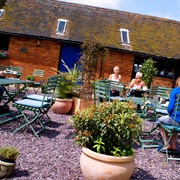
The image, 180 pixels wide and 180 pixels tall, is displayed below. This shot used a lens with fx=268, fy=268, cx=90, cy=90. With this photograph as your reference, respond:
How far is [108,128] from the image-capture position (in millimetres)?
2988

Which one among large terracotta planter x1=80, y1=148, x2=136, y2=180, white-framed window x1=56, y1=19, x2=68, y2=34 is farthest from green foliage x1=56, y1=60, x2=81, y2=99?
white-framed window x1=56, y1=19, x2=68, y2=34

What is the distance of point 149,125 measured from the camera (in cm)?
687

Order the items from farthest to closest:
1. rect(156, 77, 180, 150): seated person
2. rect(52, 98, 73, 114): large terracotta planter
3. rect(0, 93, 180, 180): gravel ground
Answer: rect(52, 98, 73, 114): large terracotta planter < rect(156, 77, 180, 150): seated person < rect(0, 93, 180, 180): gravel ground

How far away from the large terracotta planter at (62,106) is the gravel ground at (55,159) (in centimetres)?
162

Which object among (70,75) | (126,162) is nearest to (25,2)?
(70,75)

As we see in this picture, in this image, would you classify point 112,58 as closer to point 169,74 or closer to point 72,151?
point 169,74

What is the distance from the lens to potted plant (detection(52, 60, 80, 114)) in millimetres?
6906

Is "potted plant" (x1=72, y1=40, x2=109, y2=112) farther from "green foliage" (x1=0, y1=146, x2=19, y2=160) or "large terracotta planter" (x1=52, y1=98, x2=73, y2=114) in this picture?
"green foliage" (x1=0, y1=146, x2=19, y2=160)

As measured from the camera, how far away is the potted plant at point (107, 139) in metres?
2.85

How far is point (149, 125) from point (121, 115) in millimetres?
4055

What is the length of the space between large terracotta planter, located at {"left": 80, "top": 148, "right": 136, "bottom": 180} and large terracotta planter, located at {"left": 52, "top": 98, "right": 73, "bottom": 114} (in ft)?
13.2

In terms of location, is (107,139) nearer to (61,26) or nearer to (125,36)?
(61,26)

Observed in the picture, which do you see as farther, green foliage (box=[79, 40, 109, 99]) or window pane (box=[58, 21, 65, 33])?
window pane (box=[58, 21, 65, 33])

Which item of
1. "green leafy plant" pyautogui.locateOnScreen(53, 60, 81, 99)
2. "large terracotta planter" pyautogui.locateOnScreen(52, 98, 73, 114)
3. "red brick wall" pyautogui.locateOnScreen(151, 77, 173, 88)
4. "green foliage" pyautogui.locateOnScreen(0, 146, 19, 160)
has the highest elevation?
"red brick wall" pyautogui.locateOnScreen(151, 77, 173, 88)
